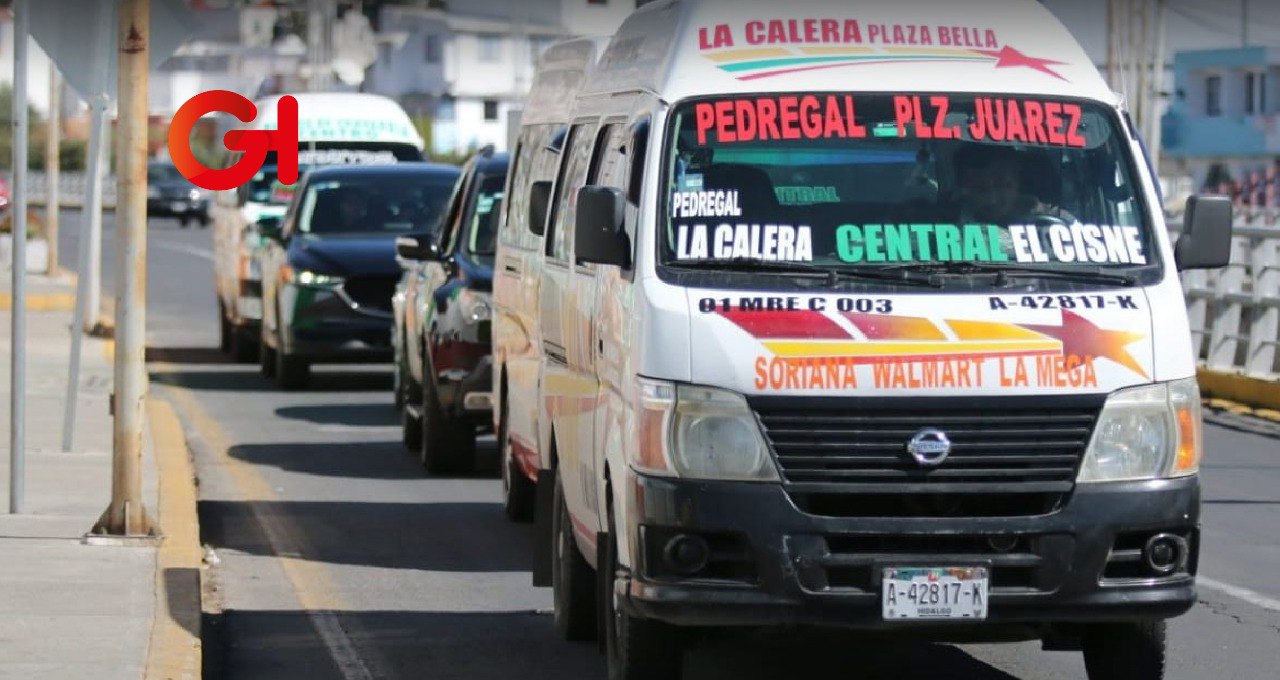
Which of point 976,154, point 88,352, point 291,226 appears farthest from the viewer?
point 88,352

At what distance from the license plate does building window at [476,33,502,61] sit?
318ft

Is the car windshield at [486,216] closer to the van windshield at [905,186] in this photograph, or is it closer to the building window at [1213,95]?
the van windshield at [905,186]

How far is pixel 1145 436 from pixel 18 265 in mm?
6187

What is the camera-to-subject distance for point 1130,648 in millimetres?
7465

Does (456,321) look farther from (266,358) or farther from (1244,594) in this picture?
(266,358)

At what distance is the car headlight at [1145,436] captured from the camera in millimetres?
6969

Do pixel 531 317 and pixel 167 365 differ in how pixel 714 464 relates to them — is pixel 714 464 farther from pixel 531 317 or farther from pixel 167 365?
pixel 167 365

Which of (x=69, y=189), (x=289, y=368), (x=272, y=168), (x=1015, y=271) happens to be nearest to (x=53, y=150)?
(x=272, y=168)

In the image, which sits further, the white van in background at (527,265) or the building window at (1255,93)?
the building window at (1255,93)

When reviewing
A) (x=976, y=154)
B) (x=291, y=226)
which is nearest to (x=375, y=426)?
(x=291, y=226)

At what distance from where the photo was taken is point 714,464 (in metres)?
6.87

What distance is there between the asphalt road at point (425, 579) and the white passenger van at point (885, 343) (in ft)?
2.55

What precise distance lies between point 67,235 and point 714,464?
51136mm

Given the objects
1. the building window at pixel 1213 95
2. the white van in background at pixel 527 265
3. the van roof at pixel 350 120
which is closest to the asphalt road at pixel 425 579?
the white van in background at pixel 527 265
